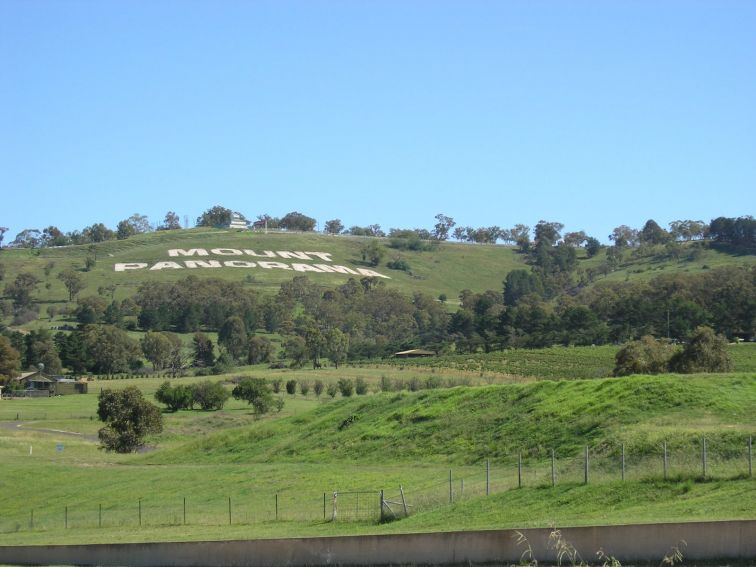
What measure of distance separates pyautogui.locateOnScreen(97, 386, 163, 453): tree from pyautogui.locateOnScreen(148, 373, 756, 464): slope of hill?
9771mm

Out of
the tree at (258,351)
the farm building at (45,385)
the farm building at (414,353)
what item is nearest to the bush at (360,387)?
the farm building at (45,385)

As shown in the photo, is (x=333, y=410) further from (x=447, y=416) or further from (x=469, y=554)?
(x=469, y=554)

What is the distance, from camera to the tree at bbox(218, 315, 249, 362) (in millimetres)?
164875

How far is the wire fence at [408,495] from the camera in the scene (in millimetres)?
31469

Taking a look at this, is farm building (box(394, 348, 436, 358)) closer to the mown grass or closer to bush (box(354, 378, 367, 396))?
the mown grass

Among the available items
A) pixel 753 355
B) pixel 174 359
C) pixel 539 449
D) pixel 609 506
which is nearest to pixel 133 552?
pixel 609 506

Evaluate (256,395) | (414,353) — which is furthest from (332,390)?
(414,353)

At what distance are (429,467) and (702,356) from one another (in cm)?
3440

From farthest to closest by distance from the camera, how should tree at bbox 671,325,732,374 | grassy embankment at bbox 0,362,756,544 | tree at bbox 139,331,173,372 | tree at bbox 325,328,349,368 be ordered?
tree at bbox 139,331,173,372
tree at bbox 325,328,349,368
tree at bbox 671,325,732,374
grassy embankment at bbox 0,362,756,544

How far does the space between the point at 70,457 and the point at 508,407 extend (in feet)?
89.1

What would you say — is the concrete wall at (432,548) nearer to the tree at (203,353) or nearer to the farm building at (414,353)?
the farm building at (414,353)

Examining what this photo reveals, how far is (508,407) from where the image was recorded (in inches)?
2058

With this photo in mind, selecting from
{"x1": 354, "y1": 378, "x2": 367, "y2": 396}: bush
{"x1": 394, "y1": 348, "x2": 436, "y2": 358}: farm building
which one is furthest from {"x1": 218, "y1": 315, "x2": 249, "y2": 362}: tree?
{"x1": 354, "y1": 378, "x2": 367, "y2": 396}: bush

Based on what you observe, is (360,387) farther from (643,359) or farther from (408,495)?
(408,495)
